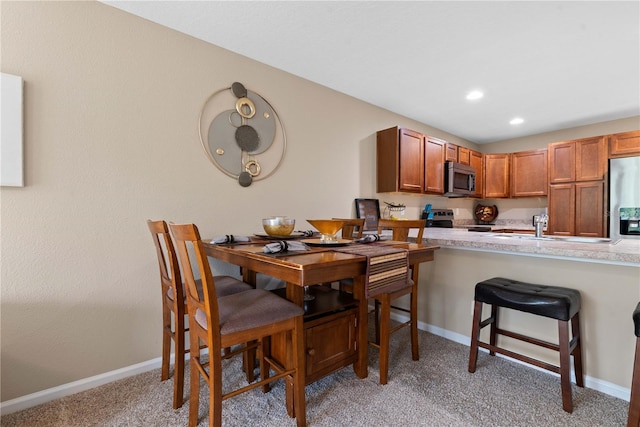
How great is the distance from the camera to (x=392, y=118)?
3.61 m

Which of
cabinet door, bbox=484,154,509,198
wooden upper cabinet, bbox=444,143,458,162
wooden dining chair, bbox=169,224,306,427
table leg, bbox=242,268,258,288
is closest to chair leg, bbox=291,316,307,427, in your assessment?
wooden dining chair, bbox=169,224,306,427

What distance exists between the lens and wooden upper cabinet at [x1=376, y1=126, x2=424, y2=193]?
3.24 m

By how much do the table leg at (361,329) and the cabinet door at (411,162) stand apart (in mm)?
1844

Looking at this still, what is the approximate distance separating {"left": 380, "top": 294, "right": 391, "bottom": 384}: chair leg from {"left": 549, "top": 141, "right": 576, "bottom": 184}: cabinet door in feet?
12.2

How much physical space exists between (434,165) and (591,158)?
1.97m

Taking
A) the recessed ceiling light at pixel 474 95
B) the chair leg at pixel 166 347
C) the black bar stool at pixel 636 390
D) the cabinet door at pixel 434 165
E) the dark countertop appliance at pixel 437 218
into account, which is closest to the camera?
the black bar stool at pixel 636 390

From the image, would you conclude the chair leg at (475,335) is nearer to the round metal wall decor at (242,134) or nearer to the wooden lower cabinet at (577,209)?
the round metal wall decor at (242,134)

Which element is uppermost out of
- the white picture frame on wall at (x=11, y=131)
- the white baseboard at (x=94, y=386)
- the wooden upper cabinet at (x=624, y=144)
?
the wooden upper cabinet at (x=624, y=144)

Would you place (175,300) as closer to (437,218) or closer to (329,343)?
(329,343)

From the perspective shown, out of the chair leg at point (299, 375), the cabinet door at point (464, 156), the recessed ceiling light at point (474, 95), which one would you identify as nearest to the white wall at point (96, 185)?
the chair leg at point (299, 375)

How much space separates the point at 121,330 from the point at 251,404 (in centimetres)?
100

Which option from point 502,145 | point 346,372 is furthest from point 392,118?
point 346,372

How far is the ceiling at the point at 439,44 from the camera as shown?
179cm

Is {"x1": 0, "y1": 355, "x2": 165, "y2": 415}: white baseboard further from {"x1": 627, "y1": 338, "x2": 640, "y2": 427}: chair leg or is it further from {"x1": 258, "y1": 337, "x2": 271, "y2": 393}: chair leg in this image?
{"x1": 627, "y1": 338, "x2": 640, "y2": 427}: chair leg
